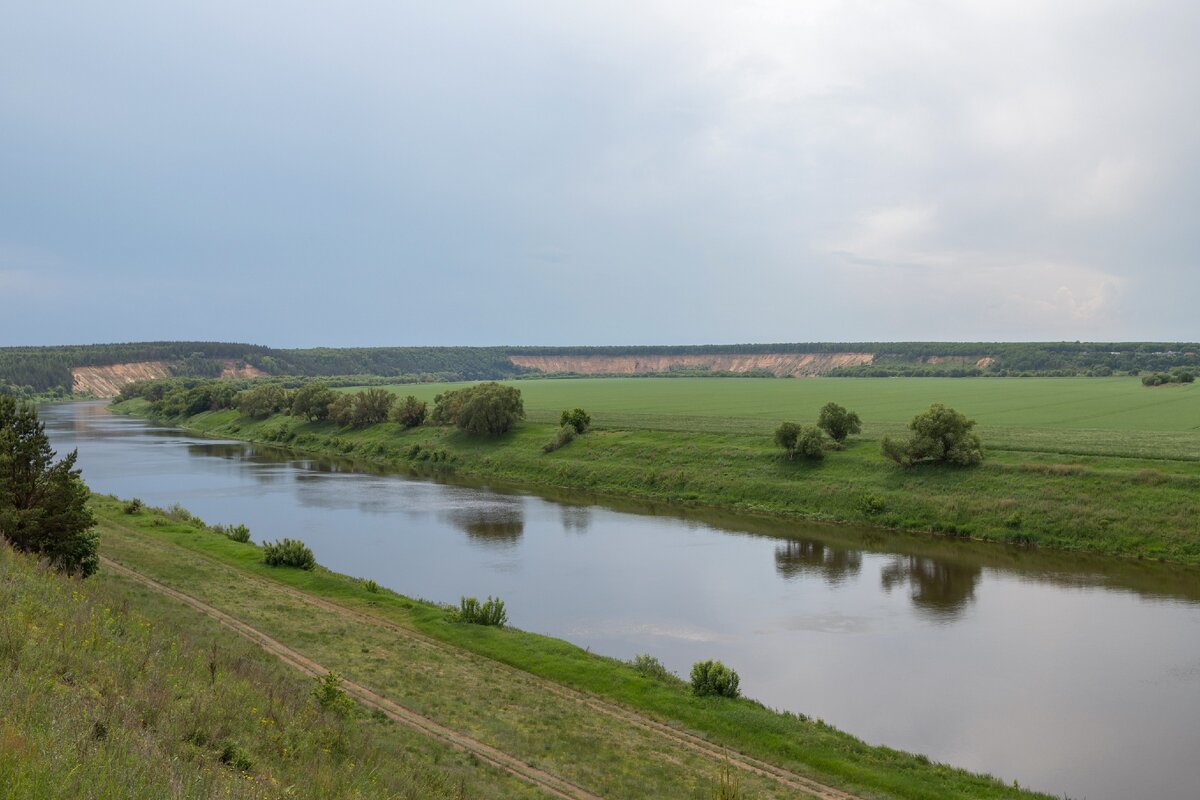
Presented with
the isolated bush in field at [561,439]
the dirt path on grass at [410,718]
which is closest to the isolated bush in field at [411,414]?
the isolated bush in field at [561,439]

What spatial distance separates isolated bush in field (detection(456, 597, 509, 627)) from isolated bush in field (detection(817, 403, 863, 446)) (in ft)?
103

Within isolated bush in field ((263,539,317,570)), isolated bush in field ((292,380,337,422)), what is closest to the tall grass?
isolated bush in field ((263,539,317,570))

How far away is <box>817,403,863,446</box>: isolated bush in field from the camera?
166 feet

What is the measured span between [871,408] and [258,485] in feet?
180

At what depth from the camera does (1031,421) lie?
2426 inches

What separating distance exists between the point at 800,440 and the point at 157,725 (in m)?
42.8

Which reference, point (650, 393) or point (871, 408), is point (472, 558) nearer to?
point (871, 408)

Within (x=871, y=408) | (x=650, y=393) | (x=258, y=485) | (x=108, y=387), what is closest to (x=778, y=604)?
(x=258, y=485)

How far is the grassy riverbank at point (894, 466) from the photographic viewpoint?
36.7m

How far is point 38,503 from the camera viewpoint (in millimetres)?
21438

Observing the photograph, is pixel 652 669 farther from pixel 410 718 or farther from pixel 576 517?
pixel 576 517

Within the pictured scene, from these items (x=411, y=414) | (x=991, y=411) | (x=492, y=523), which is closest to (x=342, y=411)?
(x=411, y=414)

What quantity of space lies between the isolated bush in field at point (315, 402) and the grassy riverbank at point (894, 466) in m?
1.90

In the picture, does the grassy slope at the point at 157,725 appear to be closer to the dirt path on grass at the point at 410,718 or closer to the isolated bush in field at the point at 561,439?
the dirt path on grass at the point at 410,718
